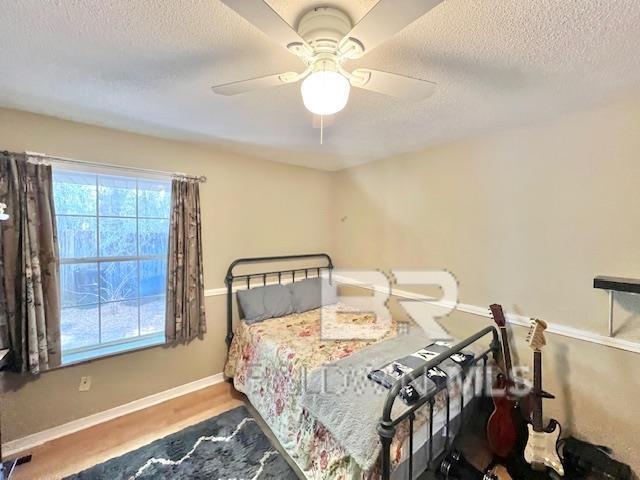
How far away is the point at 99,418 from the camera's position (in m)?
2.22

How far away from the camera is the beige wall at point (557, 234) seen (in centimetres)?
164

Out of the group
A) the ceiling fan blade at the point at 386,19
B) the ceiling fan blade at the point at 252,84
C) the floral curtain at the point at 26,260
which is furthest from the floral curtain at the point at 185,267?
the ceiling fan blade at the point at 386,19

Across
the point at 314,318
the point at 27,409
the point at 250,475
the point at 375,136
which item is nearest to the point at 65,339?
the point at 27,409

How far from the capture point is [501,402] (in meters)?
1.77

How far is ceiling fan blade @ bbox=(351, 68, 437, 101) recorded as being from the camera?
1083mm

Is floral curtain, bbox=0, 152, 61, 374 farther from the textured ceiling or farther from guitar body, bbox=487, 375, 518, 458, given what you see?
guitar body, bbox=487, 375, 518, 458

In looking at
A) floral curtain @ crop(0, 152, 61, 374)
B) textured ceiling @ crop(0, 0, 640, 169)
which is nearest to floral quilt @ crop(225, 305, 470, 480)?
floral curtain @ crop(0, 152, 61, 374)

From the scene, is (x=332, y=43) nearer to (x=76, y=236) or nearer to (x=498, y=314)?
(x=498, y=314)

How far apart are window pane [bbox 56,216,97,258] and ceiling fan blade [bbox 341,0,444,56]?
2313mm

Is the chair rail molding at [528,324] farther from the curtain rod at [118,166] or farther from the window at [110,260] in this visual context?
the curtain rod at [118,166]

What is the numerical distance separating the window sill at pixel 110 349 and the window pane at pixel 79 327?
1.9 inches

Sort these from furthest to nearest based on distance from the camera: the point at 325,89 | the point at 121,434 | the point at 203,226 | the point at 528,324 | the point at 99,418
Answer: the point at 203,226, the point at 99,418, the point at 121,434, the point at 528,324, the point at 325,89

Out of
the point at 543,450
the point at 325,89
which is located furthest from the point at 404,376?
the point at 325,89

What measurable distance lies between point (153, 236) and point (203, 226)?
1.38 ft
